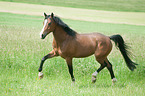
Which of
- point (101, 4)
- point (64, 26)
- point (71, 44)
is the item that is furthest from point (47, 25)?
point (101, 4)

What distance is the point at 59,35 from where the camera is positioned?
6477 mm

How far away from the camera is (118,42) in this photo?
754 centimetres

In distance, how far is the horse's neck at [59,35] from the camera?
21.1 ft

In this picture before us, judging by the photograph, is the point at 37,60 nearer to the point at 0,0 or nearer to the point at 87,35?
the point at 87,35

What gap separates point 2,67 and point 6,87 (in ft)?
7.23

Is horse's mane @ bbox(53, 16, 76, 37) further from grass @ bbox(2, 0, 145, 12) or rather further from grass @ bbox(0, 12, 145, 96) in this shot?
grass @ bbox(2, 0, 145, 12)

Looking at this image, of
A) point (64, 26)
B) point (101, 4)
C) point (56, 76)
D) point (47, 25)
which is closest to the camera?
point (47, 25)

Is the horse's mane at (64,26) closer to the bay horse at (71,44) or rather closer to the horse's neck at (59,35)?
the bay horse at (71,44)

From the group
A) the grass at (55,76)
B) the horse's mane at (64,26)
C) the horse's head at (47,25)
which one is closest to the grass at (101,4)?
the grass at (55,76)

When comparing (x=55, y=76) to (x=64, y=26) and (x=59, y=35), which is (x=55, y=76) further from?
(x=64, y=26)

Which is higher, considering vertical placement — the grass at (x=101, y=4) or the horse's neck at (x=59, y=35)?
the horse's neck at (x=59, y=35)

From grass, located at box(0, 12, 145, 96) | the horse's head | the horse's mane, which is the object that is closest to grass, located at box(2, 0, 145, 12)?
grass, located at box(0, 12, 145, 96)

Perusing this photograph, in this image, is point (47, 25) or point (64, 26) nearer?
point (47, 25)

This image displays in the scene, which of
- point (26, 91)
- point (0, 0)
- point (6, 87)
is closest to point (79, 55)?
point (26, 91)
